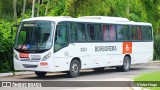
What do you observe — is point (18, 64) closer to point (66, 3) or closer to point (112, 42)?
point (112, 42)

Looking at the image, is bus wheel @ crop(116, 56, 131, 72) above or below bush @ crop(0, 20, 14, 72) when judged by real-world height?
below

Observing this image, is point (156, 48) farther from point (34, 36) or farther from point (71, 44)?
point (34, 36)

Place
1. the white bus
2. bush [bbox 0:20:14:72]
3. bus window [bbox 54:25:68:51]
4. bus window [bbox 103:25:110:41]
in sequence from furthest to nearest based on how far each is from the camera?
bus window [bbox 103:25:110:41], bush [bbox 0:20:14:72], bus window [bbox 54:25:68:51], the white bus

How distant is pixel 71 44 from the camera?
22047mm

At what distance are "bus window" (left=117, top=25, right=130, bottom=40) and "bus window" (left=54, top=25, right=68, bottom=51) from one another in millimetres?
5812

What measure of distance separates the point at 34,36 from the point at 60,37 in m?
1.21

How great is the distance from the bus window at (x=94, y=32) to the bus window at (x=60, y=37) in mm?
2378

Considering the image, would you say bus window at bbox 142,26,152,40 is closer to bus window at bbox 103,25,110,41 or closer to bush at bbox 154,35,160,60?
bus window at bbox 103,25,110,41

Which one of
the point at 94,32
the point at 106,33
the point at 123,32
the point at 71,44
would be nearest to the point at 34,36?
the point at 71,44

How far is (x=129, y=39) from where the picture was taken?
91.9 ft

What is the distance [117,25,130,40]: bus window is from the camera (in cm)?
2686

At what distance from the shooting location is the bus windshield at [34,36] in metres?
20.9

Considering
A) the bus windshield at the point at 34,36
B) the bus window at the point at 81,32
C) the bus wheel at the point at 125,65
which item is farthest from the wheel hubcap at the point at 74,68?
the bus wheel at the point at 125,65

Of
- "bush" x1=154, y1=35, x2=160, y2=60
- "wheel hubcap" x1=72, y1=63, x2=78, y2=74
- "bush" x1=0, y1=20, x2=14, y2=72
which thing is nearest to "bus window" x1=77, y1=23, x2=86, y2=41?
"wheel hubcap" x1=72, y1=63, x2=78, y2=74
